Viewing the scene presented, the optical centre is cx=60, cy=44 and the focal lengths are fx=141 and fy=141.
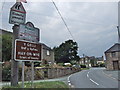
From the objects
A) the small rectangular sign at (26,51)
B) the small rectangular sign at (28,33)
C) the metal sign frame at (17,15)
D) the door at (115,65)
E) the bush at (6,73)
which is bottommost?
the door at (115,65)

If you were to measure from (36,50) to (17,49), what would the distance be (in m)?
0.85

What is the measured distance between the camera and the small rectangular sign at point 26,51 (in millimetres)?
4606

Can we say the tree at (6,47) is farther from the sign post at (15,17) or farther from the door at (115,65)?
the door at (115,65)

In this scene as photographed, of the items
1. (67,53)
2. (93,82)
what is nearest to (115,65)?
(67,53)

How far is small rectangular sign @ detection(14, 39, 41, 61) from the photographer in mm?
4606

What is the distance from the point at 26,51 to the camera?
488cm

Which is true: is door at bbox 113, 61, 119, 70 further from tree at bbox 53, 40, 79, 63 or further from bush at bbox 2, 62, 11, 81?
bush at bbox 2, 62, 11, 81

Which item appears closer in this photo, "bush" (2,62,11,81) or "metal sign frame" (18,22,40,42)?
"metal sign frame" (18,22,40,42)

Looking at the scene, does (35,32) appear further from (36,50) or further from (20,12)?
(20,12)

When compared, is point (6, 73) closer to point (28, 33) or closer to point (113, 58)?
point (28, 33)

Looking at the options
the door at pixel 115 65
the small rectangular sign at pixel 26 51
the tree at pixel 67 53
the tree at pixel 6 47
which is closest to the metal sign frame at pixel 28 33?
the small rectangular sign at pixel 26 51

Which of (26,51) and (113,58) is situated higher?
(26,51)

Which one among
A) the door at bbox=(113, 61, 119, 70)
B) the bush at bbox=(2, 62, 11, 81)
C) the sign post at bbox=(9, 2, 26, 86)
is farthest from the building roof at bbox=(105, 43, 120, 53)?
the sign post at bbox=(9, 2, 26, 86)

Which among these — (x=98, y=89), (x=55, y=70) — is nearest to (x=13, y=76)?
(x=98, y=89)
